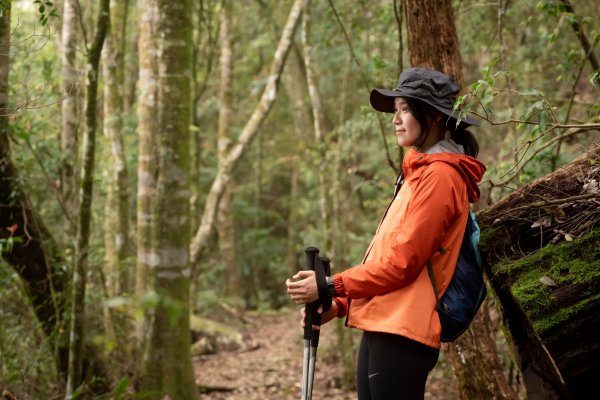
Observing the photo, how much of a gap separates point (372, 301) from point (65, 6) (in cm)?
841

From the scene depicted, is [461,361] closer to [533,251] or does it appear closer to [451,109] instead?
[533,251]

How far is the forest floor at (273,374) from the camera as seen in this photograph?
830 cm

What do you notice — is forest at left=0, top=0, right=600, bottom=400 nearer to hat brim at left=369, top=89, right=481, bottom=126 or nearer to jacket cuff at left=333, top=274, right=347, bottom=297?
hat brim at left=369, top=89, right=481, bottom=126

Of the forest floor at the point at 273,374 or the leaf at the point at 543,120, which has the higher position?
the leaf at the point at 543,120

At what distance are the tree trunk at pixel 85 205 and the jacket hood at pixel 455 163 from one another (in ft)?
10.8

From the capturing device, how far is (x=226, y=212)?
15.6 metres

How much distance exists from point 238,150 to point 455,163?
23.7 feet

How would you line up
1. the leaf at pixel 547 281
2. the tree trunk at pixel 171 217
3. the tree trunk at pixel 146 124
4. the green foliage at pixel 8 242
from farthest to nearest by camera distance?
the tree trunk at pixel 146 124 → the tree trunk at pixel 171 217 → the green foliage at pixel 8 242 → the leaf at pixel 547 281

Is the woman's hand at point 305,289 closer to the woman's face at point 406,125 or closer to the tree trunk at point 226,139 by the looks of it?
the woman's face at point 406,125

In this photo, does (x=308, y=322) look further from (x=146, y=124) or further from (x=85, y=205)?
(x=146, y=124)

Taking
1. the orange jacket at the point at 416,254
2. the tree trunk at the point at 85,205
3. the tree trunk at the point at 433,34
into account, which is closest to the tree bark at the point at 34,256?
the tree trunk at the point at 85,205

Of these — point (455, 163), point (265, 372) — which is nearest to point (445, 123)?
point (455, 163)

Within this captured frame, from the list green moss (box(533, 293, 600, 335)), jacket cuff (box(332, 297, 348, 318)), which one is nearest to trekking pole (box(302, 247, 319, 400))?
jacket cuff (box(332, 297, 348, 318))

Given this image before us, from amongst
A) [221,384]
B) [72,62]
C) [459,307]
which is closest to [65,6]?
[72,62]
